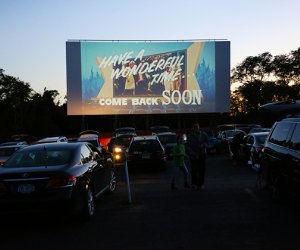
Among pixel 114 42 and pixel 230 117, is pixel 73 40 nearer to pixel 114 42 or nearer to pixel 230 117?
pixel 114 42

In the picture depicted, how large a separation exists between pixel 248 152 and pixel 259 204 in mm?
9334

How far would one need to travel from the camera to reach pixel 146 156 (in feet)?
62.0

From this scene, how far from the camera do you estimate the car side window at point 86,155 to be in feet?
29.9

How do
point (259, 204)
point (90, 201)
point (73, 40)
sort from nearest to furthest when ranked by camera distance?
point (90, 201) → point (259, 204) → point (73, 40)

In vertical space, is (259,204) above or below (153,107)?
below

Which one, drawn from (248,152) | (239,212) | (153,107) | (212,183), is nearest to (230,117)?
(153,107)

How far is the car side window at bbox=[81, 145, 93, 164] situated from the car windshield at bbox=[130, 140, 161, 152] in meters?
9.29

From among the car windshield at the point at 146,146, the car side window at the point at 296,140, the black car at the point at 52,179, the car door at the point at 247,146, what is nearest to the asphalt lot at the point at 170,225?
the black car at the point at 52,179

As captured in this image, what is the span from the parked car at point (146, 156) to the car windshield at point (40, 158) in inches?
391

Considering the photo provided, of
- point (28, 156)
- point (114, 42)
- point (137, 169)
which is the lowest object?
point (137, 169)

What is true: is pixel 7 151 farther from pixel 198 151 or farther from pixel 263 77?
pixel 263 77

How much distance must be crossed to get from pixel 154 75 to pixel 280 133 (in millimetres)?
27609

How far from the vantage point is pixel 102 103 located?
3700cm

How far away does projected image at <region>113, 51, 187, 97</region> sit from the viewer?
37156 mm
